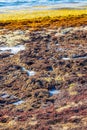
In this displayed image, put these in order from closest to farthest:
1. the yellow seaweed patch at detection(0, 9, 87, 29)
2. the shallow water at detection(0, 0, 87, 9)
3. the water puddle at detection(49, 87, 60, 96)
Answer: the water puddle at detection(49, 87, 60, 96) < the yellow seaweed patch at detection(0, 9, 87, 29) < the shallow water at detection(0, 0, 87, 9)

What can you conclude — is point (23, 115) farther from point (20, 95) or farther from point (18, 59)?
point (18, 59)

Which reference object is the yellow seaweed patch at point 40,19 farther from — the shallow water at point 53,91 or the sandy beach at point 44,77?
the shallow water at point 53,91

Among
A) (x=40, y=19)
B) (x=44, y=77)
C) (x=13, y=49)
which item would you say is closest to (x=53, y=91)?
(x=44, y=77)

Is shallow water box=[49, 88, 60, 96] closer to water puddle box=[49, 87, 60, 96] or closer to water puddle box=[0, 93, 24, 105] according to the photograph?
water puddle box=[49, 87, 60, 96]

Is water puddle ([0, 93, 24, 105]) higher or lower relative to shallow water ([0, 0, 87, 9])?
higher

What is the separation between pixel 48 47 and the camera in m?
14.6

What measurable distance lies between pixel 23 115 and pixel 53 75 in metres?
2.86

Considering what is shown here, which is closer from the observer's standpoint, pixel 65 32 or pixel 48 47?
pixel 48 47

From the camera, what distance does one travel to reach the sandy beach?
810 centimetres

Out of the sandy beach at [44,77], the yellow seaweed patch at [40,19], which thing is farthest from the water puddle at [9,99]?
the yellow seaweed patch at [40,19]

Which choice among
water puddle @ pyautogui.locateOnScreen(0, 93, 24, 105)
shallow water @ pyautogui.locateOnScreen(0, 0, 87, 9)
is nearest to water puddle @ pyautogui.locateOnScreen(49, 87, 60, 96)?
water puddle @ pyautogui.locateOnScreen(0, 93, 24, 105)

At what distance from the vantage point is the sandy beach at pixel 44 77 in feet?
26.6

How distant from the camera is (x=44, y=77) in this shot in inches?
429

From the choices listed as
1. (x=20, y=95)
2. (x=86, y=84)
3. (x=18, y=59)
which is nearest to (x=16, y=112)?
(x=20, y=95)
